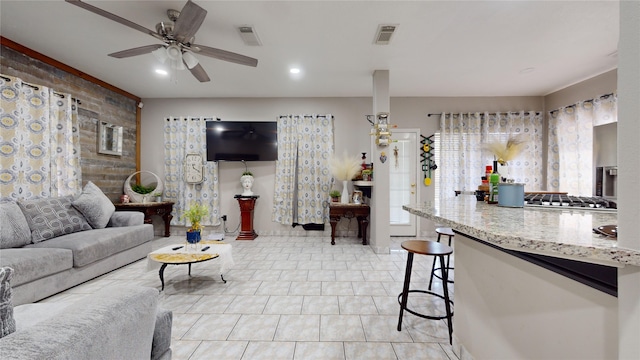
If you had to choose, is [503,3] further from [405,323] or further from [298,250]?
[298,250]

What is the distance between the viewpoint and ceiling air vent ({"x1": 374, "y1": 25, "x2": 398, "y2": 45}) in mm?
2635

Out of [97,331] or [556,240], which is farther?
[97,331]

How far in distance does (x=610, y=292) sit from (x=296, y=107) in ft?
15.5

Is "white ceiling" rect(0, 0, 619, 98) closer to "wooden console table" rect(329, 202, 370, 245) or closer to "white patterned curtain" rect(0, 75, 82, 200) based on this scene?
"white patterned curtain" rect(0, 75, 82, 200)

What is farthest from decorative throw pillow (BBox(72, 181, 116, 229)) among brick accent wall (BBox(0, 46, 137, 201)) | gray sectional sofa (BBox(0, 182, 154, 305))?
brick accent wall (BBox(0, 46, 137, 201))

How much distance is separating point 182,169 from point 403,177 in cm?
433

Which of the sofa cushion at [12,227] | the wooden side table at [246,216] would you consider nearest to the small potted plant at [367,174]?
the wooden side table at [246,216]

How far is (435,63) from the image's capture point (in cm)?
348

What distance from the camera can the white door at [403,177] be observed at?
4906mm

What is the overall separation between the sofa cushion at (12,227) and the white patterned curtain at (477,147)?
5757 millimetres

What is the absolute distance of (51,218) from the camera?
281 cm

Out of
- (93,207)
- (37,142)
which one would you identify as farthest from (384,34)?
(37,142)

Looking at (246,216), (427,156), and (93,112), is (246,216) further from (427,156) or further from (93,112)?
(427,156)

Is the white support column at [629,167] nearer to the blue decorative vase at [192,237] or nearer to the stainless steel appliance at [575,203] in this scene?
the stainless steel appliance at [575,203]
